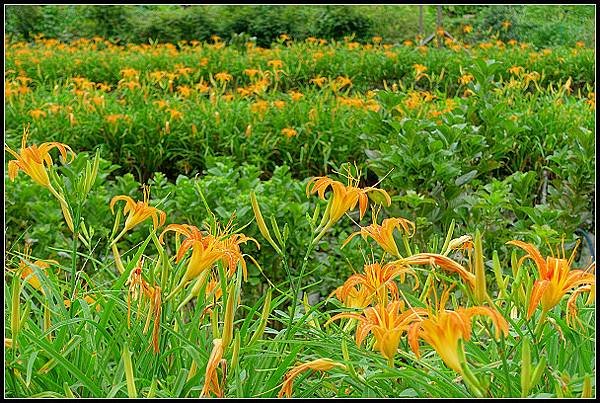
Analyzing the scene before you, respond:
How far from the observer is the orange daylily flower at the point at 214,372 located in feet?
3.50

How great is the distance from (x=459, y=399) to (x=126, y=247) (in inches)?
85.0

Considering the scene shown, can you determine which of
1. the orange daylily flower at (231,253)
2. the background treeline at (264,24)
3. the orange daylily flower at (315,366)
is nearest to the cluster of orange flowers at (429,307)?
the orange daylily flower at (315,366)

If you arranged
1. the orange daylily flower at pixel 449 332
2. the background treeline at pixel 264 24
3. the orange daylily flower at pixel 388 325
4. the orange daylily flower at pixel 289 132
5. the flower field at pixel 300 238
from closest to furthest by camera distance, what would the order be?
1. the orange daylily flower at pixel 449 332
2. the orange daylily flower at pixel 388 325
3. the flower field at pixel 300 238
4. the orange daylily flower at pixel 289 132
5. the background treeline at pixel 264 24

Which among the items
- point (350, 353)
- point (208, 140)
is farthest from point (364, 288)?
point (208, 140)

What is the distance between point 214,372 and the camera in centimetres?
109

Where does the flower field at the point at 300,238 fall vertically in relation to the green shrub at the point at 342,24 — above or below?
above

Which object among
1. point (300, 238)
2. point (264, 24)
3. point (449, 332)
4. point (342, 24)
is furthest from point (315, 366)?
point (342, 24)

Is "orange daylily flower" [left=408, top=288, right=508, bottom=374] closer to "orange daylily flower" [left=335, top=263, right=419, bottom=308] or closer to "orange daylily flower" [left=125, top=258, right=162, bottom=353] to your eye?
"orange daylily flower" [left=335, top=263, right=419, bottom=308]

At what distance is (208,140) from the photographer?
14.5ft

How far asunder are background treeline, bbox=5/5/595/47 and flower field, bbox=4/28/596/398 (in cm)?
A: 334

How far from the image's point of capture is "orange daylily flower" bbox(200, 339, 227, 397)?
3.50 ft

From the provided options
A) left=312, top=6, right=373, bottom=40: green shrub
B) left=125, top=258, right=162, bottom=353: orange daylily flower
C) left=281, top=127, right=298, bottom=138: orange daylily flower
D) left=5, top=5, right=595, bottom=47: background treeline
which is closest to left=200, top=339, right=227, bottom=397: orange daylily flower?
left=125, top=258, right=162, bottom=353: orange daylily flower

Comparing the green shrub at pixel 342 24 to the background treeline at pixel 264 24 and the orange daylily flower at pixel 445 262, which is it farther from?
the orange daylily flower at pixel 445 262

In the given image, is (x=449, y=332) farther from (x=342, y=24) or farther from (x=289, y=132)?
(x=342, y=24)
